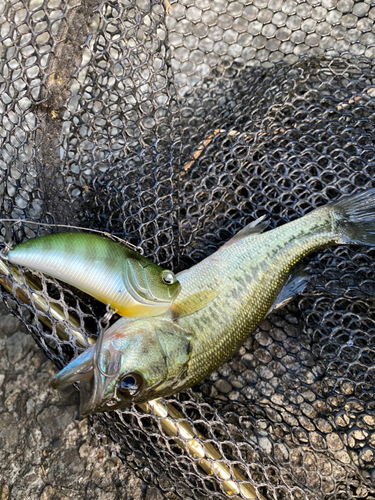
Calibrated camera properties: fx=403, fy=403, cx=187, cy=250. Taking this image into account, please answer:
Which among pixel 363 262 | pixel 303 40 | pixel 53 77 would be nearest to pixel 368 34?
pixel 303 40

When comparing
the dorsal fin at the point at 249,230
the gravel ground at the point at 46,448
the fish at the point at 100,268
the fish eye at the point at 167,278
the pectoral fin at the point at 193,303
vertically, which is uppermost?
the fish at the point at 100,268

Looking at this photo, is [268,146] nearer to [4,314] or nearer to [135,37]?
[135,37]

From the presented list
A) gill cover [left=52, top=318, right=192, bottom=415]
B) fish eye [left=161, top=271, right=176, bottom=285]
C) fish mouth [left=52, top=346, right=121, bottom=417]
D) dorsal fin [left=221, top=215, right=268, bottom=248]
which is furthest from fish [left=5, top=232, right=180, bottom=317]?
dorsal fin [left=221, top=215, right=268, bottom=248]

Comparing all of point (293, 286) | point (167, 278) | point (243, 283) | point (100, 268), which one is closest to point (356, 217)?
point (293, 286)

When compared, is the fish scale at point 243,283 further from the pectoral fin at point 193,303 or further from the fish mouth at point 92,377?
the fish mouth at point 92,377

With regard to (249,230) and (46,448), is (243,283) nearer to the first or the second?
(249,230)

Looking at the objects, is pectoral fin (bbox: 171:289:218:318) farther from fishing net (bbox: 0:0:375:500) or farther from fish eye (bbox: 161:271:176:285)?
fishing net (bbox: 0:0:375:500)

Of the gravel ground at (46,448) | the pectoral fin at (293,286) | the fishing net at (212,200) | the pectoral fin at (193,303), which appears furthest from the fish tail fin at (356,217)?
the gravel ground at (46,448)
